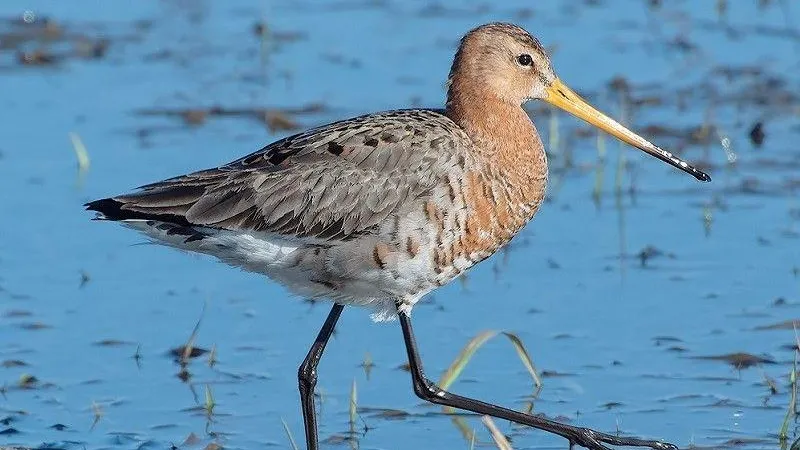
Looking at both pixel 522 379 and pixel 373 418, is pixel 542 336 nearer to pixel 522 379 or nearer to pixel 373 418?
pixel 522 379

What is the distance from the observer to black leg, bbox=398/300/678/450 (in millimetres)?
7523

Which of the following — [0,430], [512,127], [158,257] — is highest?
[512,127]

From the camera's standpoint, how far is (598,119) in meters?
8.00

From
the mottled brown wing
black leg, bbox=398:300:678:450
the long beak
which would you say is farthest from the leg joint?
the long beak

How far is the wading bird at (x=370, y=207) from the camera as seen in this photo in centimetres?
736

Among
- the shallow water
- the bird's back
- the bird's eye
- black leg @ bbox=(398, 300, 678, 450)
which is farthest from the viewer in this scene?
the shallow water

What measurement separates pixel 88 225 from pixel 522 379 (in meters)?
2.97

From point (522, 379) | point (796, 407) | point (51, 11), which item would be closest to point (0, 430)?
point (522, 379)

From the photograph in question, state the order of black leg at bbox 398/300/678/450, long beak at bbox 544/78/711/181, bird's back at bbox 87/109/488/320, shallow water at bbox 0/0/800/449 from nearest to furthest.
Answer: bird's back at bbox 87/109/488/320 < black leg at bbox 398/300/678/450 < long beak at bbox 544/78/711/181 < shallow water at bbox 0/0/800/449

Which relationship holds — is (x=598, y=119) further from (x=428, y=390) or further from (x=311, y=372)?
(x=311, y=372)

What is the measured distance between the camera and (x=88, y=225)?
33.9 ft

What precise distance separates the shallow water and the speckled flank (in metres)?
0.91

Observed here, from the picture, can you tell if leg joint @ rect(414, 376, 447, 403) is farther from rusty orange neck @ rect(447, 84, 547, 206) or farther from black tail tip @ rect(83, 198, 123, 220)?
black tail tip @ rect(83, 198, 123, 220)

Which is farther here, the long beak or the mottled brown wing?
the long beak
